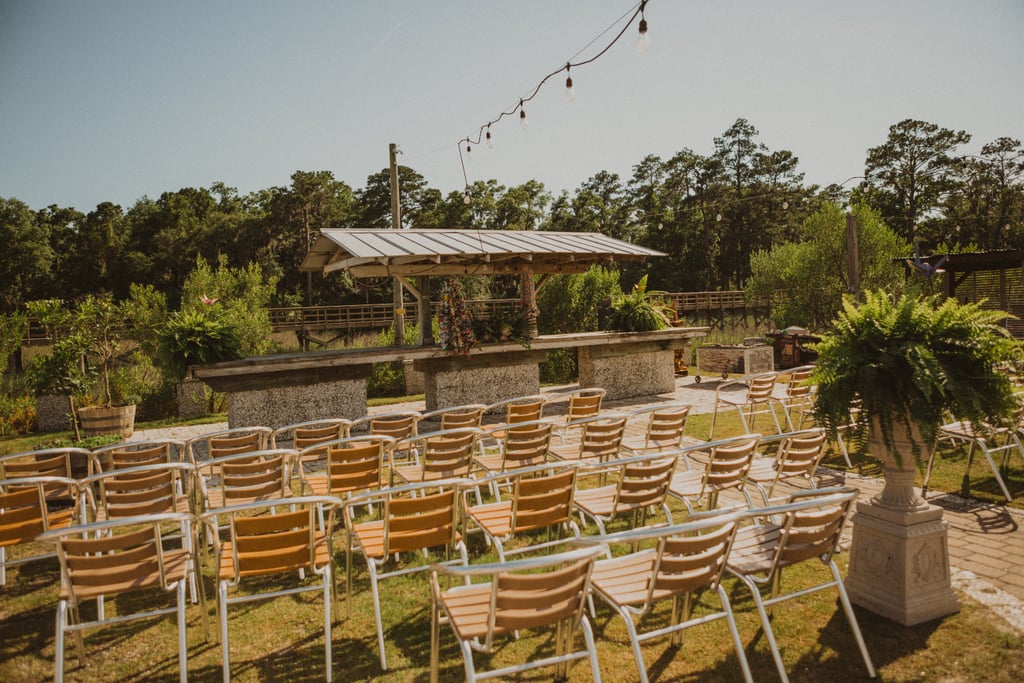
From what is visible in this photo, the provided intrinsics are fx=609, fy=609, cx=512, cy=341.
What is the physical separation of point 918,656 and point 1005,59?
1028 cm

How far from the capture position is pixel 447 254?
10.3 m

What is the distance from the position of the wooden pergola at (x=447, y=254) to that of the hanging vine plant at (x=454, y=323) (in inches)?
19.4

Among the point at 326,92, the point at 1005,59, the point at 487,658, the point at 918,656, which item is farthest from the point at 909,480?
the point at 326,92

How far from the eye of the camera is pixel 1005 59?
949 centimetres

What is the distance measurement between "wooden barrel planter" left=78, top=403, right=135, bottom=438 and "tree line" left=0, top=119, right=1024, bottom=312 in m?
28.9

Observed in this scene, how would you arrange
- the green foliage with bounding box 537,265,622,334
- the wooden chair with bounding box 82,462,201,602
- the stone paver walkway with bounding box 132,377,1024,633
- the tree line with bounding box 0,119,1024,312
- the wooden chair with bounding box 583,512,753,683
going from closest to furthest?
the wooden chair with bounding box 583,512,753,683
the stone paver walkway with bounding box 132,377,1024,633
the wooden chair with bounding box 82,462,201,602
the green foliage with bounding box 537,265,622,334
the tree line with bounding box 0,119,1024,312

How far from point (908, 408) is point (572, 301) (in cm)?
1346

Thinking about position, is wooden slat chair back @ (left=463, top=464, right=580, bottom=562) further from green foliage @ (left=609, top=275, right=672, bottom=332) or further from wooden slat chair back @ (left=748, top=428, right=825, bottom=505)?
green foliage @ (left=609, top=275, right=672, bottom=332)

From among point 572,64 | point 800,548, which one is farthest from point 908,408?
point 572,64

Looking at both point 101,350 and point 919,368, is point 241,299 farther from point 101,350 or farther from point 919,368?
point 919,368

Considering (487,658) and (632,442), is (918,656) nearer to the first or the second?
(487,658)

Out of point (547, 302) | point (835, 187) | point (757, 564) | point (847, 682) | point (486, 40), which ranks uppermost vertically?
point (835, 187)

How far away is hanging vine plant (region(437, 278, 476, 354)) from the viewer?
1080 cm

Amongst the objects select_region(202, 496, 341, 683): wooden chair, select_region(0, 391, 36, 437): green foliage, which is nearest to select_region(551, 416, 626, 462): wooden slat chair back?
select_region(202, 496, 341, 683): wooden chair
